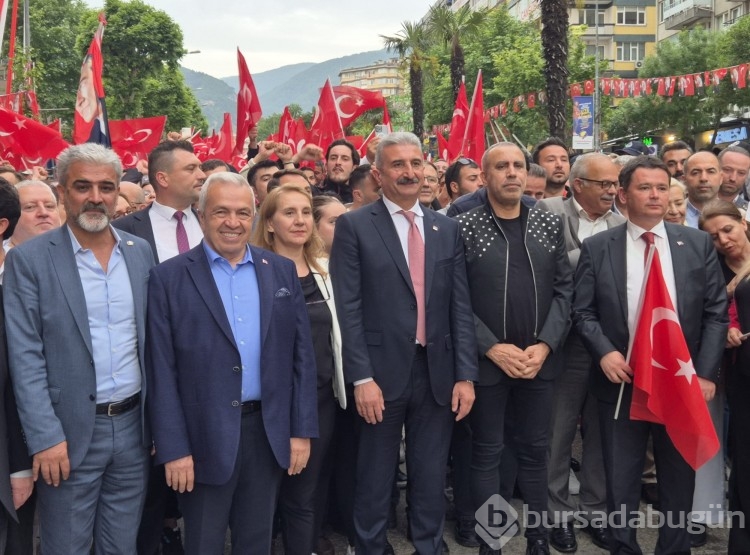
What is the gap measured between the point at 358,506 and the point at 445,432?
619 millimetres

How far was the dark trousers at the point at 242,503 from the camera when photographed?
3.44m

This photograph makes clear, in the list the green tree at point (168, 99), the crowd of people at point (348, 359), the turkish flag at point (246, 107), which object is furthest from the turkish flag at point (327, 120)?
the green tree at point (168, 99)

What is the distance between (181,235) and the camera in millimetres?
4660

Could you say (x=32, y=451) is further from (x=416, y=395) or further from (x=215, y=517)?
(x=416, y=395)

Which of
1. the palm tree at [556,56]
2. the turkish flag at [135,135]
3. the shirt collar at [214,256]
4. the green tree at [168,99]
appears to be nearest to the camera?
the shirt collar at [214,256]

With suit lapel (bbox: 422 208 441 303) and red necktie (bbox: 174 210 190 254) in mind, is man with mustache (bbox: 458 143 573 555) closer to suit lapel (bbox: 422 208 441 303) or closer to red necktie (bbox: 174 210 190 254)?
suit lapel (bbox: 422 208 441 303)

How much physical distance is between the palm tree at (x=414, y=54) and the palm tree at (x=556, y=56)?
17437 millimetres

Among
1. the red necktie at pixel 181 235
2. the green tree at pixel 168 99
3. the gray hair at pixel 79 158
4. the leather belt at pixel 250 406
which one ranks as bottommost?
the leather belt at pixel 250 406

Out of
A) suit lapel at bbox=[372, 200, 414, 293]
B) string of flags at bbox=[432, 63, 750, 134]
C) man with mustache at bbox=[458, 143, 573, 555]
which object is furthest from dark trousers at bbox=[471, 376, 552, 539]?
string of flags at bbox=[432, 63, 750, 134]

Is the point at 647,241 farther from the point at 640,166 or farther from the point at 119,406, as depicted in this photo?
the point at 119,406

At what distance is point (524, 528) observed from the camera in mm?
4473

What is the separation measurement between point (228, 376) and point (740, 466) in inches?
108

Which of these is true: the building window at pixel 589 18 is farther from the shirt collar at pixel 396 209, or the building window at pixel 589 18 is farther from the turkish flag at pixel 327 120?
the shirt collar at pixel 396 209

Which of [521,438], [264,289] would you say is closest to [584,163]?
[521,438]
